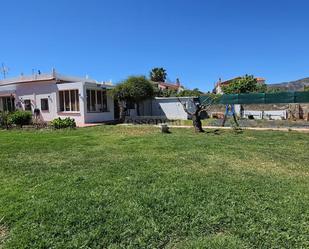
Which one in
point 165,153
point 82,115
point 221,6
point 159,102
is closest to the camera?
point 165,153

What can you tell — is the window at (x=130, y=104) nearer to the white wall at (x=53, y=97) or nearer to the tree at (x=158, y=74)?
the white wall at (x=53, y=97)

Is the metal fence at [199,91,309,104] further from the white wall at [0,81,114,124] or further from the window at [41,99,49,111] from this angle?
Result: the window at [41,99,49,111]

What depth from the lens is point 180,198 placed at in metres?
4.25

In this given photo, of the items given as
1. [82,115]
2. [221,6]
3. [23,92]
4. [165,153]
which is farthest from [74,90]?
[165,153]

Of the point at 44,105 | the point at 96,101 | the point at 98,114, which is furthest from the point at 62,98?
the point at 98,114

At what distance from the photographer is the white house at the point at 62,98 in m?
18.3

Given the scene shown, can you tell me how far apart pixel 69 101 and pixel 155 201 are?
1630 centimetres

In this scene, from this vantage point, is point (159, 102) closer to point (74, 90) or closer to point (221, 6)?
point (74, 90)

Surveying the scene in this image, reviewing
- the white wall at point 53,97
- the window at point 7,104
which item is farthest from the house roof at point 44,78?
the window at point 7,104

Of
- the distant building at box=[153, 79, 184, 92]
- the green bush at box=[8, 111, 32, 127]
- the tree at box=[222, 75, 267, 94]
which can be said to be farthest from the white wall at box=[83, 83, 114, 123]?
the tree at box=[222, 75, 267, 94]

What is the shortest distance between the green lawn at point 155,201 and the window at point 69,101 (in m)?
11.6

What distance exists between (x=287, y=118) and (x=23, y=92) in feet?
68.5

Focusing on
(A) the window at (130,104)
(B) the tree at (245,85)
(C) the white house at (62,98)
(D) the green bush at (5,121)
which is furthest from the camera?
(B) the tree at (245,85)

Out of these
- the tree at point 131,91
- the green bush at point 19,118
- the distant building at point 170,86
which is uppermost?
the distant building at point 170,86
